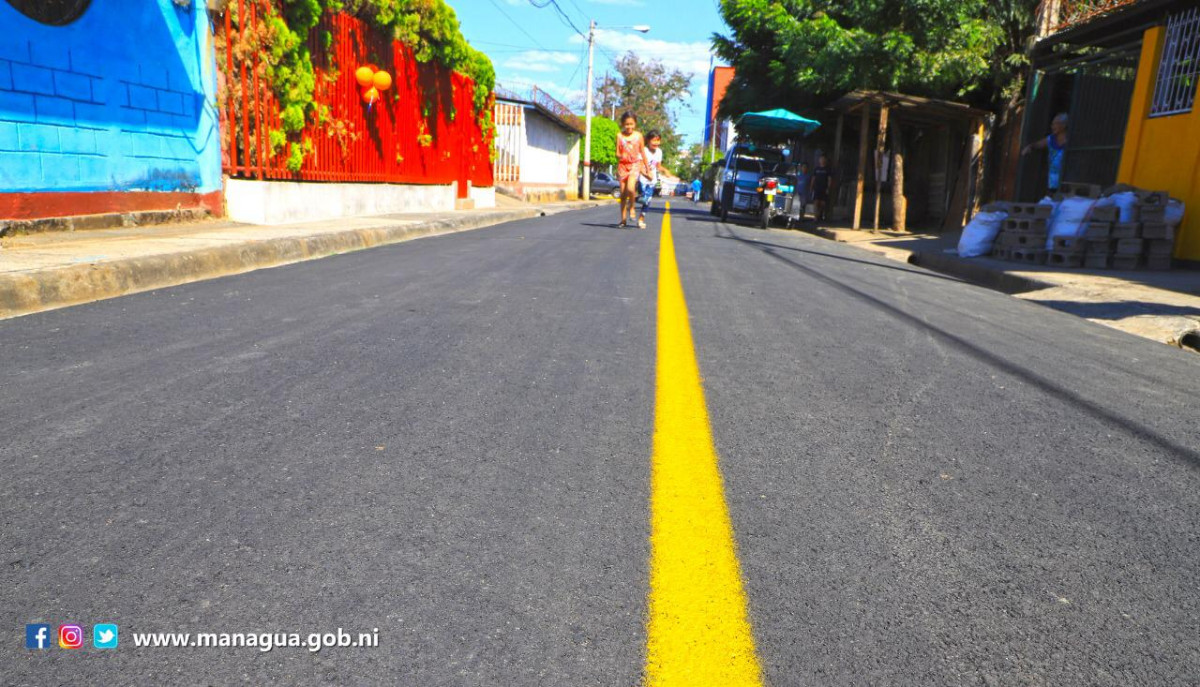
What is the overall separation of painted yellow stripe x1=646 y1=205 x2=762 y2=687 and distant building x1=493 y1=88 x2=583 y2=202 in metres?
31.7

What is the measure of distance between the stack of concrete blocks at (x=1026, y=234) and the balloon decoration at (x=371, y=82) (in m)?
10.2

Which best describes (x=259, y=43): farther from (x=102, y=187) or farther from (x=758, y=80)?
(x=758, y=80)

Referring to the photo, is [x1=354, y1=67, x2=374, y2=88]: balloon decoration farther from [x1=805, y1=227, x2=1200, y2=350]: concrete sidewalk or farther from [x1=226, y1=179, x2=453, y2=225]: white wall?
[x1=805, y1=227, x2=1200, y2=350]: concrete sidewalk

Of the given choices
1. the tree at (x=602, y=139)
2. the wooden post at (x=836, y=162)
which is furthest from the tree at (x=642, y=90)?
the wooden post at (x=836, y=162)

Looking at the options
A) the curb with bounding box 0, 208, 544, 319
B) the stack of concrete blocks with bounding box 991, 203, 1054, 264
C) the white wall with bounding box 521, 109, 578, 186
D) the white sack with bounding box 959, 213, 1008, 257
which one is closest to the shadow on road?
the stack of concrete blocks with bounding box 991, 203, 1054, 264

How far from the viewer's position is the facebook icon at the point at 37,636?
1.44 metres

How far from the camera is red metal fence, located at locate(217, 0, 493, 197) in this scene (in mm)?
10312

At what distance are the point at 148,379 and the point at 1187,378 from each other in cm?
487

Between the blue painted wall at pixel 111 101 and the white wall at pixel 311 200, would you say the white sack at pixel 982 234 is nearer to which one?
the white wall at pixel 311 200

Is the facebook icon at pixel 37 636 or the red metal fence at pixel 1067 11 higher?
the red metal fence at pixel 1067 11

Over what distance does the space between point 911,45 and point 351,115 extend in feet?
33.2

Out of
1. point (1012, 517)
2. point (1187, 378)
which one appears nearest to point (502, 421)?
point (1012, 517)

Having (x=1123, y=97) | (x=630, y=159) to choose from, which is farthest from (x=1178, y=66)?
(x=630, y=159)

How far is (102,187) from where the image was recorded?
8.24m
